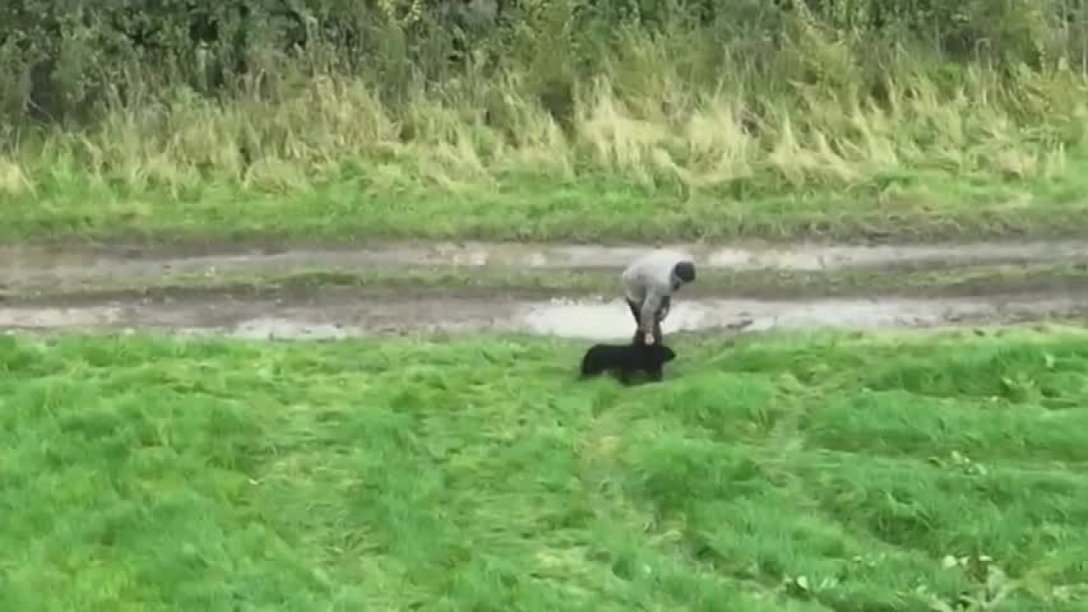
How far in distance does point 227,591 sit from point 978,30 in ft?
31.4

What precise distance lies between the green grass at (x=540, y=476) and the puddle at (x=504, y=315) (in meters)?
0.51

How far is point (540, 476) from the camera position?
8641 millimetres

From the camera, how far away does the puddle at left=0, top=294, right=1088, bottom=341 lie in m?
11.0

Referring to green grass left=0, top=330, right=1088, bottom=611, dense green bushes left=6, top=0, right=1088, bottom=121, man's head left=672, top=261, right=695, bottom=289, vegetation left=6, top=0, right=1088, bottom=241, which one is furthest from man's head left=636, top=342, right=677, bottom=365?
dense green bushes left=6, top=0, right=1088, bottom=121

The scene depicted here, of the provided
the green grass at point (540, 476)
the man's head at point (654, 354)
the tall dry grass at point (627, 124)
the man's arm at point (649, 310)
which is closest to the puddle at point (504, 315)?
the green grass at point (540, 476)

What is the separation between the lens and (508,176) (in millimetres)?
13453

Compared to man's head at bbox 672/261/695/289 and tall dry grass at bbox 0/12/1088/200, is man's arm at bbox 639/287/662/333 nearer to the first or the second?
man's head at bbox 672/261/695/289

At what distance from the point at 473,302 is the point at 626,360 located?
1847 mm

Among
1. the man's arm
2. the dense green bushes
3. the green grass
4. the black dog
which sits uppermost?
the dense green bushes

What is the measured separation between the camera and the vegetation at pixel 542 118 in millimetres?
12852

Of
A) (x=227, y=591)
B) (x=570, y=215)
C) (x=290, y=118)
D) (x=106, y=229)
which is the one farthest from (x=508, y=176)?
(x=227, y=591)

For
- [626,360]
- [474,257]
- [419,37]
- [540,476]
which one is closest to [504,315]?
→ [474,257]

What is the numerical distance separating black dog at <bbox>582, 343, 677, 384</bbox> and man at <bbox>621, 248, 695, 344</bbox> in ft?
0.21

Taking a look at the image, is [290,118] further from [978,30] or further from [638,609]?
[638,609]
